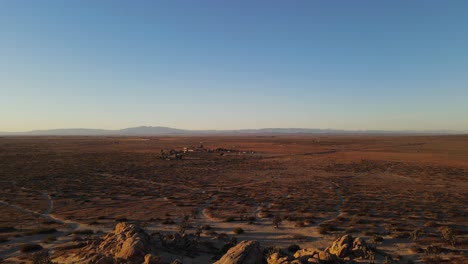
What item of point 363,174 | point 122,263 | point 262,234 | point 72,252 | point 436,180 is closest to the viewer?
point 122,263

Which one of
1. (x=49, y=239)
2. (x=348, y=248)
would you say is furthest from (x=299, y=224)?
(x=49, y=239)

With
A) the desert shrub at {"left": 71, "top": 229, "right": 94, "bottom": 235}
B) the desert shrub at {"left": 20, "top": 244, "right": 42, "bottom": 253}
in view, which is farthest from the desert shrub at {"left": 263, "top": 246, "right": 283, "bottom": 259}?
the desert shrub at {"left": 20, "top": 244, "right": 42, "bottom": 253}

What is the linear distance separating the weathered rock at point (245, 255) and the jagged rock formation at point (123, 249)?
296 cm

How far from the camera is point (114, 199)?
2923 cm

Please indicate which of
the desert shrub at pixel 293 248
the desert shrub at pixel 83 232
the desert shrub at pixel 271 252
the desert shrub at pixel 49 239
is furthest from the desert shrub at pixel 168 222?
the desert shrub at pixel 271 252

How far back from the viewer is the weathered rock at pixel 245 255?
11463mm

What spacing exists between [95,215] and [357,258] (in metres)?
18.7

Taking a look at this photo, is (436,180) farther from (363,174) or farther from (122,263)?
(122,263)

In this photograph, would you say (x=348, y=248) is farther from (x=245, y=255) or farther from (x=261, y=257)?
(x=245, y=255)

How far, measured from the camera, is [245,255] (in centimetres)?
1170

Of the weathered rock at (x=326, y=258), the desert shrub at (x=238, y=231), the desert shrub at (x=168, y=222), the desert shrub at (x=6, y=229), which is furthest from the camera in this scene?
the desert shrub at (x=168, y=222)

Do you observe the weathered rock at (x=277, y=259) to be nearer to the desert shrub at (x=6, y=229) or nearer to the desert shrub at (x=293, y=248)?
the desert shrub at (x=293, y=248)

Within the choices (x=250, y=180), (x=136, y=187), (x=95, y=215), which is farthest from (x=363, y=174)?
(x=95, y=215)

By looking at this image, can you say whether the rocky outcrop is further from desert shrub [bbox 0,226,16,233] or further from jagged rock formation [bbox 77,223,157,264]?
desert shrub [bbox 0,226,16,233]
